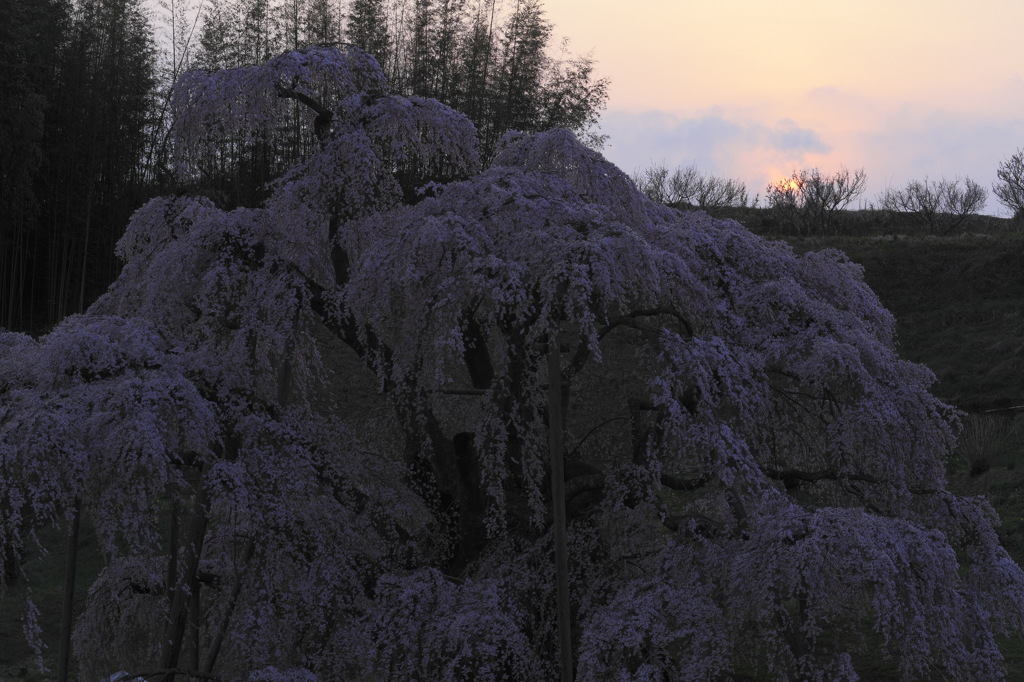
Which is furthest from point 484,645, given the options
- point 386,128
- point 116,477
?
point 386,128

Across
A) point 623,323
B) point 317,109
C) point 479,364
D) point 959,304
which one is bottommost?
point 479,364

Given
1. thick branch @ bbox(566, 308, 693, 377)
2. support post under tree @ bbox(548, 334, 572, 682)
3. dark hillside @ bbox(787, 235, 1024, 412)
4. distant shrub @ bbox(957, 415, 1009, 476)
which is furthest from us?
dark hillside @ bbox(787, 235, 1024, 412)

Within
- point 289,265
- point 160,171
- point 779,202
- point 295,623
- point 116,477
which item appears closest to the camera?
point 116,477

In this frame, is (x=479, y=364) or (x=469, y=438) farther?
(x=469, y=438)

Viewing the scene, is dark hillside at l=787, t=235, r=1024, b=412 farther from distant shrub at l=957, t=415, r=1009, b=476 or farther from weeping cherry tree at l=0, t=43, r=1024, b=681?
weeping cherry tree at l=0, t=43, r=1024, b=681

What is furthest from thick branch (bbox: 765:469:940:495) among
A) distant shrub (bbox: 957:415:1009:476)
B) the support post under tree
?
distant shrub (bbox: 957:415:1009:476)

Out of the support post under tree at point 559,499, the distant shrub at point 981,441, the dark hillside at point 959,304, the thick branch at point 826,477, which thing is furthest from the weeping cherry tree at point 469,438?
the dark hillside at point 959,304

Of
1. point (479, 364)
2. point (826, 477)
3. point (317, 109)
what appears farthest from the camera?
point (317, 109)

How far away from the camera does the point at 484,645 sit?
29.8ft

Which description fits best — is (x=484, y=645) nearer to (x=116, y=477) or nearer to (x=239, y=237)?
(x=116, y=477)

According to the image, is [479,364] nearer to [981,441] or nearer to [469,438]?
[469,438]

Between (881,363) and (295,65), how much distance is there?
22.9ft

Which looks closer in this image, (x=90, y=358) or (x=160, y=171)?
(x=90, y=358)

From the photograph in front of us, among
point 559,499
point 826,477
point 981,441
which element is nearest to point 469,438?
point 559,499
